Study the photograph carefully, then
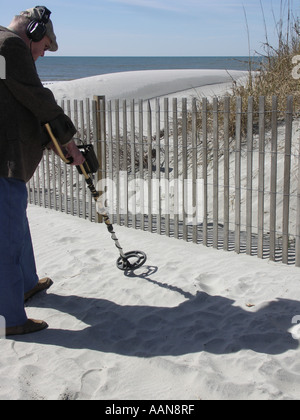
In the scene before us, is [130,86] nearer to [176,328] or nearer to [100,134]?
[100,134]

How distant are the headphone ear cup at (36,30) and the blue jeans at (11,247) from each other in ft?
3.21

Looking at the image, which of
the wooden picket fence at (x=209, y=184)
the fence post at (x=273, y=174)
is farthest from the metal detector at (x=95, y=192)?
the fence post at (x=273, y=174)

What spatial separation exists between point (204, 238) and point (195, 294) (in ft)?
4.81

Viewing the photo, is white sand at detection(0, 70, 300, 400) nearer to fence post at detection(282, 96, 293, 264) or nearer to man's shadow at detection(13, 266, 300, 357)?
man's shadow at detection(13, 266, 300, 357)

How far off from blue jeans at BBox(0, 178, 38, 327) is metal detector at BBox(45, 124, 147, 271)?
0.41 metres

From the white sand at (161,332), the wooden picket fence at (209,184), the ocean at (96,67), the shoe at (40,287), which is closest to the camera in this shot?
the white sand at (161,332)

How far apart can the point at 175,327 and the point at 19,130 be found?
1.70 m

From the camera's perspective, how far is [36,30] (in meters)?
3.21

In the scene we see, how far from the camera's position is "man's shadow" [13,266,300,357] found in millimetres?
3111

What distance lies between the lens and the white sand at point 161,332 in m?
2.70

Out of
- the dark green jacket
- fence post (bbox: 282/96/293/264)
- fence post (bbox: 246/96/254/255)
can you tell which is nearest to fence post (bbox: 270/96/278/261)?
fence post (bbox: 282/96/293/264)

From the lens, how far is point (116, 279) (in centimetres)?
433

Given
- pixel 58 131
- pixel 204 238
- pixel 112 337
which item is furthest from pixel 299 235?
pixel 58 131

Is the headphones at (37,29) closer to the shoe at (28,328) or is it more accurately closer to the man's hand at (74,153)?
the man's hand at (74,153)
